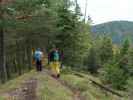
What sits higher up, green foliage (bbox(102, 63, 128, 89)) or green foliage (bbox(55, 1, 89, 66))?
green foliage (bbox(55, 1, 89, 66))

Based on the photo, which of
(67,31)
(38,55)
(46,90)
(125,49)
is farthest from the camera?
(125,49)

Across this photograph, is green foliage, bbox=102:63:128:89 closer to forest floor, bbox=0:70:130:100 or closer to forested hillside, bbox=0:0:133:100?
forested hillside, bbox=0:0:133:100

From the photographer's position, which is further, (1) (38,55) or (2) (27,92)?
(1) (38,55)

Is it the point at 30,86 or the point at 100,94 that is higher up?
the point at 30,86

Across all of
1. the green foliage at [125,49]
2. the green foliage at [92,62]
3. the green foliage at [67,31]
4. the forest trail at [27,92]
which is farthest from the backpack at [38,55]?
the green foliage at [92,62]

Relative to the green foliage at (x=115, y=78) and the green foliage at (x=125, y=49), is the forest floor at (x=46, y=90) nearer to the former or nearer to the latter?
the green foliage at (x=115, y=78)

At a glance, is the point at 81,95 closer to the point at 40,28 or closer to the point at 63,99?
the point at 63,99

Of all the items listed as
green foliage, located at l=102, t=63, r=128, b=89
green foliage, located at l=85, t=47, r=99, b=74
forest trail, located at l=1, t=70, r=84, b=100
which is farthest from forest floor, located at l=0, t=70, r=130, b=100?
green foliage, located at l=85, t=47, r=99, b=74

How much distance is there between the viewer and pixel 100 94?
2139 centimetres

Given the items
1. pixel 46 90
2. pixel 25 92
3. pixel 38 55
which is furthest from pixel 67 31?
pixel 25 92

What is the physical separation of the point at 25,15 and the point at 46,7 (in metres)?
2.80

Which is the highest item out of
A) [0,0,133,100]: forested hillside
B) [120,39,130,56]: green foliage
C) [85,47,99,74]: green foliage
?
[0,0,133,100]: forested hillside

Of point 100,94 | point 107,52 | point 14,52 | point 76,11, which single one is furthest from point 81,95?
point 107,52

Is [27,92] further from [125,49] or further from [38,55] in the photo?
[125,49]
